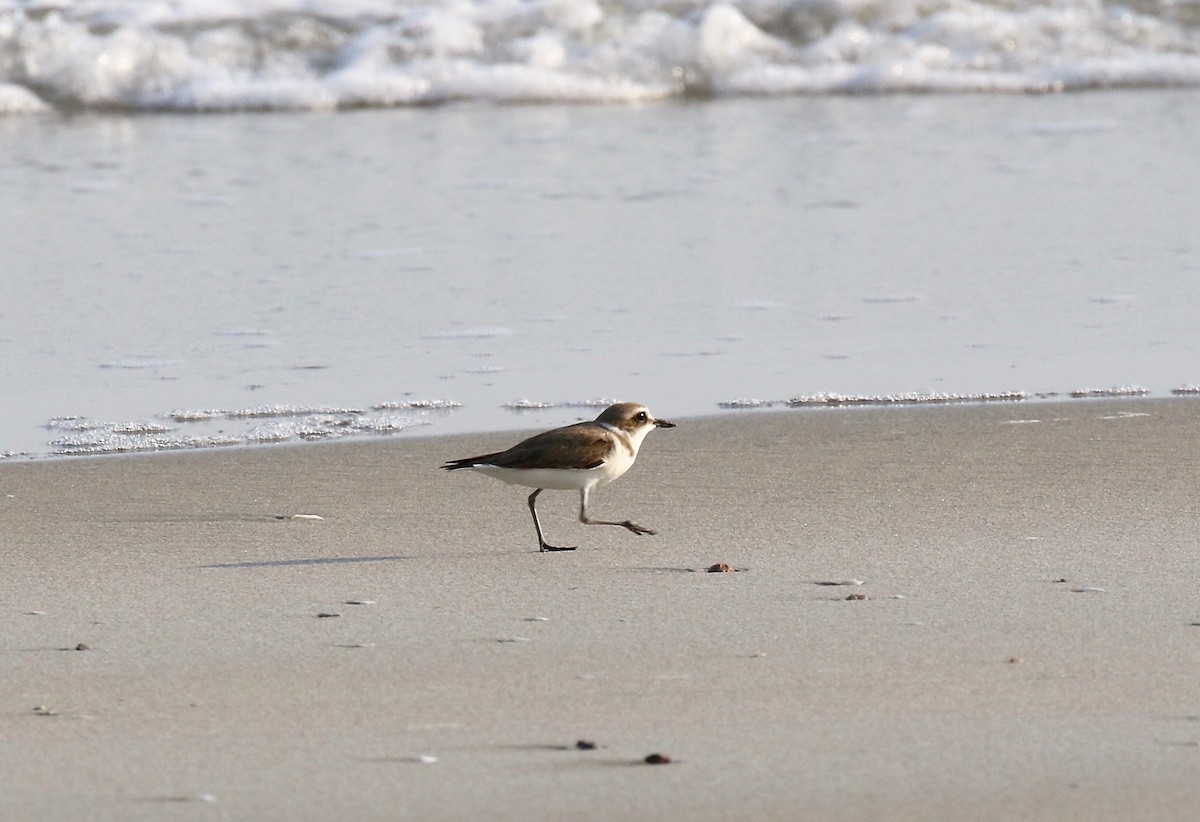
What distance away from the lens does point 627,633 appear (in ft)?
12.7

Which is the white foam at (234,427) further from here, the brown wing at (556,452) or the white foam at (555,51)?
the white foam at (555,51)

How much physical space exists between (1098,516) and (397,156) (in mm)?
7723

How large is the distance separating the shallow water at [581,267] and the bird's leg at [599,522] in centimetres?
121

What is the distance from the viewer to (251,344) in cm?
716

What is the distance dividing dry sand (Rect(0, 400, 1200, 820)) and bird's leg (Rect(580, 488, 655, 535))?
55 millimetres

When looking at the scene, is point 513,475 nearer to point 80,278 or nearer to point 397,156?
point 80,278

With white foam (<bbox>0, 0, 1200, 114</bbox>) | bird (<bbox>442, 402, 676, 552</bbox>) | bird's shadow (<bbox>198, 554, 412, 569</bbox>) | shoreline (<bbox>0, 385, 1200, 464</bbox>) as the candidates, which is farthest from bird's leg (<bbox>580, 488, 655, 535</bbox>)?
white foam (<bbox>0, 0, 1200, 114</bbox>)

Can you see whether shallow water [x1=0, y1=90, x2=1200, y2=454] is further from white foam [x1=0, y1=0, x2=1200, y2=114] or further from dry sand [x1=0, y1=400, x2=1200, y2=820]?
white foam [x1=0, y1=0, x2=1200, y2=114]

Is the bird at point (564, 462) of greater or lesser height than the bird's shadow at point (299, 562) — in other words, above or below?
above

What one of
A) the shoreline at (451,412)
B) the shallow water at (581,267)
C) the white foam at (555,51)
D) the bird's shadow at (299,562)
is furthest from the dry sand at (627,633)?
the white foam at (555,51)

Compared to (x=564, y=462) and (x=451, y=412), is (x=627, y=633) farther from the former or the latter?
(x=451, y=412)

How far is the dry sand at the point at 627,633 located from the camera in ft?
9.85

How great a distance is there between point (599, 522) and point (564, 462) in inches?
8.4

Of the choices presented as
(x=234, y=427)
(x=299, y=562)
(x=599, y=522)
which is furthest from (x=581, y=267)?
(x=299, y=562)
